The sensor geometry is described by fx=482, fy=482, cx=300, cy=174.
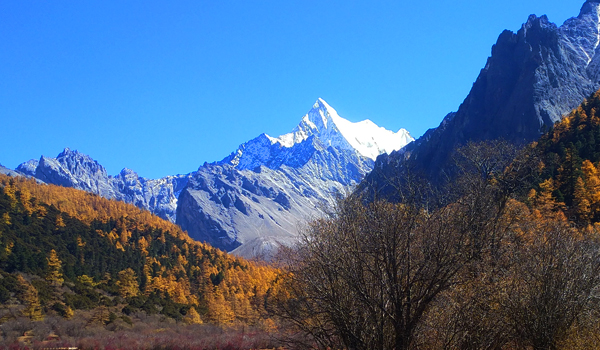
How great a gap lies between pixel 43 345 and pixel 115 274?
5614 cm

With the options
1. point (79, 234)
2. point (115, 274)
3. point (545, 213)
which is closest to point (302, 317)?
point (545, 213)

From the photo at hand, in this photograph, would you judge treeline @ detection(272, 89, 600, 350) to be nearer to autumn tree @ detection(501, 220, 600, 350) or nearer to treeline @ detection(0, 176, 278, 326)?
autumn tree @ detection(501, 220, 600, 350)

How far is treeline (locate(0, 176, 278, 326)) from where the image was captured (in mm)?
74312

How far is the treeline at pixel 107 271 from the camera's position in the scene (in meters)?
74.3

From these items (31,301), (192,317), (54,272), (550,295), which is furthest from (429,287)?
(54,272)

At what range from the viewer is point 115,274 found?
103875mm

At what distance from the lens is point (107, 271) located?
347 feet

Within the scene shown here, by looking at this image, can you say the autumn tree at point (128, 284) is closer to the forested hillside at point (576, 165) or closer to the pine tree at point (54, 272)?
the pine tree at point (54, 272)

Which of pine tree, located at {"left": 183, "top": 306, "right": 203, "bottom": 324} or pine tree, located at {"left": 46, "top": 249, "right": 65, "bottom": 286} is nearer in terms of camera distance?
pine tree, located at {"left": 183, "top": 306, "right": 203, "bottom": 324}

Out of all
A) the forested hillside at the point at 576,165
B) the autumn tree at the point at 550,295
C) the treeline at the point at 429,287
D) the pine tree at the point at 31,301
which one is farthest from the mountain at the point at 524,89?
the treeline at the point at 429,287

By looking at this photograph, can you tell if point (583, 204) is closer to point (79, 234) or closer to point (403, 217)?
point (403, 217)

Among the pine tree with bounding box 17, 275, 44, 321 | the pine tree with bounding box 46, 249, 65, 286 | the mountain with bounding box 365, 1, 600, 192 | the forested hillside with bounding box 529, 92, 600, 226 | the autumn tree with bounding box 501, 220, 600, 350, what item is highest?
the mountain with bounding box 365, 1, 600, 192

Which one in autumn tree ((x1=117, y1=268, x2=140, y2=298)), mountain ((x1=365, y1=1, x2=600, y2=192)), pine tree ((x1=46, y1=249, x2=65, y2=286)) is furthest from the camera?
mountain ((x1=365, y1=1, x2=600, y2=192))

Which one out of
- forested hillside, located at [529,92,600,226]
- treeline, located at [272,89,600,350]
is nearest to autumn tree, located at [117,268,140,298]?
forested hillside, located at [529,92,600,226]
